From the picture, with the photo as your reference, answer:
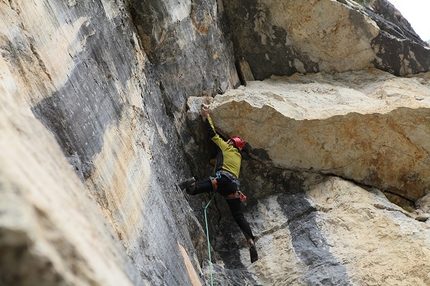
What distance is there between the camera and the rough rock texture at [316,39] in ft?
26.6

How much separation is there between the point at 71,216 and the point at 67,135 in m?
1.93

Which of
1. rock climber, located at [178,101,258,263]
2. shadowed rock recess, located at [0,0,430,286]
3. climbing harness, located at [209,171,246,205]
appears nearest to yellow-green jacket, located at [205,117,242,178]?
rock climber, located at [178,101,258,263]

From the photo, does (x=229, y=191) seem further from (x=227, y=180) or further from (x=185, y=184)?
(x=185, y=184)

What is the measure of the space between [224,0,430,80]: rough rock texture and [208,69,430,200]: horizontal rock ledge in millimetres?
1257

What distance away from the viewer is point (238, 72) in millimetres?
8531

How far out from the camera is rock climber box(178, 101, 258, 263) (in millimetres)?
5965

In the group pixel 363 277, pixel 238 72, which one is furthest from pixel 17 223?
pixel 238 72

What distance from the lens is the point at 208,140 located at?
6828 mm

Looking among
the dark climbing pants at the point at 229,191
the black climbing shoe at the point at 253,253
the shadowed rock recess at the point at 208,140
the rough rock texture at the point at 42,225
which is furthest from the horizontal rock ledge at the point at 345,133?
the rough rock texture at the point at 42,225

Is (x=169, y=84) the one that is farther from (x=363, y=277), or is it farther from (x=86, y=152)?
(x=363, y=277)

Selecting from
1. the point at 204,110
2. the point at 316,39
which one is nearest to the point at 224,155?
the point at 204,110

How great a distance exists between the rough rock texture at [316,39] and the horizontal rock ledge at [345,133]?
1.26 meters

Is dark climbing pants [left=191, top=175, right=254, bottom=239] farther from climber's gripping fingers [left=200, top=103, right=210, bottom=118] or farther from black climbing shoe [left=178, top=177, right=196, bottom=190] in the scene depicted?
climber's gripping fingers [left=200, top=103, right=210, bottom=118]

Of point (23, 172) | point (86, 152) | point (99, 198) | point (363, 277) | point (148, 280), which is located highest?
point (23, 172)
